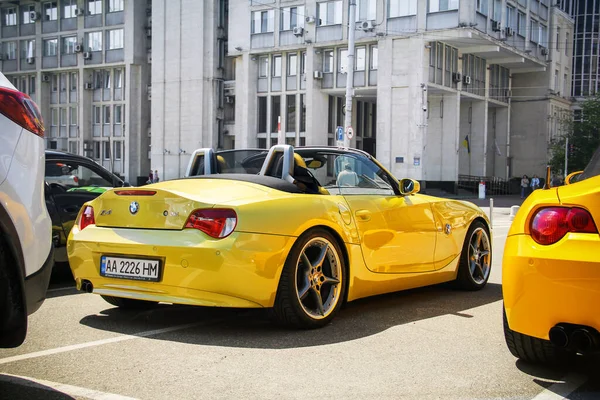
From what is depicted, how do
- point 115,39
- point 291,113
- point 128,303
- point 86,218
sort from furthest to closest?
point 115,39, point 291,113, point 128,303, point 86,218

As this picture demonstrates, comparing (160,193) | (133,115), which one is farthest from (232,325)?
(133,115)

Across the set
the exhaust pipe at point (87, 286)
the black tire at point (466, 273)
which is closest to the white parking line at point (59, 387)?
the exhaust pipe at point (87, 286)

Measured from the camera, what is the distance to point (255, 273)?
16.4 feet

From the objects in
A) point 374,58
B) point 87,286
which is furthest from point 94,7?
point 87,286

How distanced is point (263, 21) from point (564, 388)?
47.0 meters

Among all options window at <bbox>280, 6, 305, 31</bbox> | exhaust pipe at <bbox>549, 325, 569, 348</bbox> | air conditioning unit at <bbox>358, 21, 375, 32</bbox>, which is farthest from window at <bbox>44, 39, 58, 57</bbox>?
exhaust pipe at <bbox>549, 325, 569, 348</bbox>

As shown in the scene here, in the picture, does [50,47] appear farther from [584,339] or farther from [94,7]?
[584,339]

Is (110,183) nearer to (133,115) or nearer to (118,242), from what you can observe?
(118,242)

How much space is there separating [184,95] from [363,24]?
1597 cm

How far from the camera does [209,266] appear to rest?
4949 mm

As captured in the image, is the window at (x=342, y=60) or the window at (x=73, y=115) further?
the window at (x=73, y=115)

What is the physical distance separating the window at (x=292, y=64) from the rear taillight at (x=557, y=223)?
45401mm

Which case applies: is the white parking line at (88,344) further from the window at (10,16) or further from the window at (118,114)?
the window at (10,16)

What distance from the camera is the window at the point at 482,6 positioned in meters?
43.4
